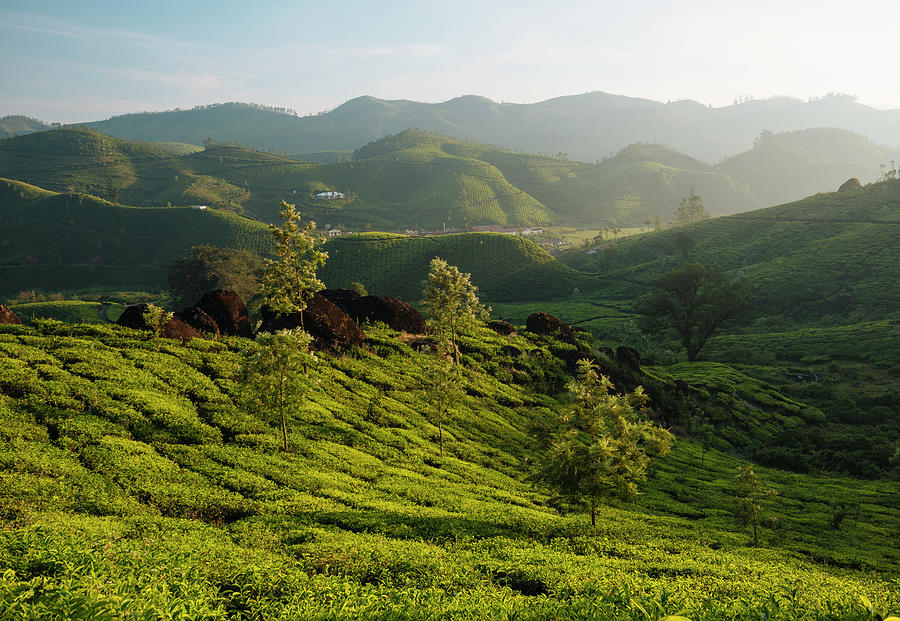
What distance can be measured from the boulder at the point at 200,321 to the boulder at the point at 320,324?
194 inches

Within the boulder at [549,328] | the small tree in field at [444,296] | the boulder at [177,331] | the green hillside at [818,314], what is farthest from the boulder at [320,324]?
the green hillside at [818,314]

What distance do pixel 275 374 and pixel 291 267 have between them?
560 inches

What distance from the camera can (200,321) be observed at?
142 feet

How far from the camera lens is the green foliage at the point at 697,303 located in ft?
291

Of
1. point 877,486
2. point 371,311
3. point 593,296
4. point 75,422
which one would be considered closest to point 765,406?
point 877,486

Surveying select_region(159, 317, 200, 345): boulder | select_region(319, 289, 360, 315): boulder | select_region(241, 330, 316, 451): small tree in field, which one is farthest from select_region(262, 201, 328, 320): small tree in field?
select_region(319, 289, 360, 315): boulder

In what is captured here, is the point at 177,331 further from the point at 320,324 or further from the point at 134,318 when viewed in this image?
the point at 320,324

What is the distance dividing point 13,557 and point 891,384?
102 metres

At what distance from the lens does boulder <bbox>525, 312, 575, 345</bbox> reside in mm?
71062

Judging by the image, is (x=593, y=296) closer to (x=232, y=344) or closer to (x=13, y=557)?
(x=232, y=344)

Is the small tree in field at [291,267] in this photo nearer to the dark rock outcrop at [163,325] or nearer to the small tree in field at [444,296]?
the dark rock outcrop at [163,325]

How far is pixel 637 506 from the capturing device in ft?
110

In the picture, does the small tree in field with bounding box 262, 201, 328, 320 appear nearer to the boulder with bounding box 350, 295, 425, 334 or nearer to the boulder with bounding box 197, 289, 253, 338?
the boulder with bounding box 197, 289, 253, 338

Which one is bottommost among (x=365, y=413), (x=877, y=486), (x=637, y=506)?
(x=877, y=486)
